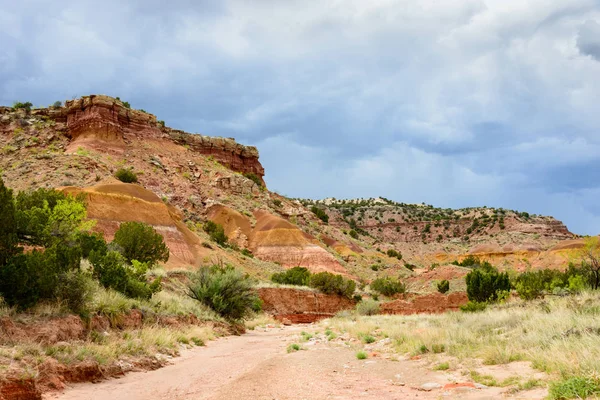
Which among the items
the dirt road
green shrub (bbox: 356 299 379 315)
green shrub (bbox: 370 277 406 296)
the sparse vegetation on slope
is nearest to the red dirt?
the dirt road

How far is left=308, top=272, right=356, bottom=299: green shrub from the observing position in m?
39.4

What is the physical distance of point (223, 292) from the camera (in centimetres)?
2366

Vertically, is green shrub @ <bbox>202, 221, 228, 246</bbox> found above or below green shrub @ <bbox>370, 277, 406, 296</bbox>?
above

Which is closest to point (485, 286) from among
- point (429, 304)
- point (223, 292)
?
point (429, 304)

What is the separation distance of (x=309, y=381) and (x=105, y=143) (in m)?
59.5

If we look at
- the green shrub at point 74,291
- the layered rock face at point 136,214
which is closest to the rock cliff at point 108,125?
the layered rock face at point 136,214

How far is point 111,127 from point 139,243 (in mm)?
38339

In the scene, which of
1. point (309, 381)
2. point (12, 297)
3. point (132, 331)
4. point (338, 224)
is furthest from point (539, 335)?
point (338, 224)

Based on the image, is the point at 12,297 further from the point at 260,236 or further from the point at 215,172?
the point at 215,172

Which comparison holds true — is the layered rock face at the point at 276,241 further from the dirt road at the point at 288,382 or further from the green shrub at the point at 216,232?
the dirt road at the point at 288,382

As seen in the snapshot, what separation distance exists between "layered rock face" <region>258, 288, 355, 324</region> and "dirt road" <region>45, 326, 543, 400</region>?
23175 mm

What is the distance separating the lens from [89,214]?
4059 cm

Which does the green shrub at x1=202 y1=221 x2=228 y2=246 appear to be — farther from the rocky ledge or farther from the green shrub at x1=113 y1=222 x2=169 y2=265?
the green shrub at x1=113 y1=222 x2=169 y2=265

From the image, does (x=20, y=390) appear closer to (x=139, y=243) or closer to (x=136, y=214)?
(x=139, y=243)
